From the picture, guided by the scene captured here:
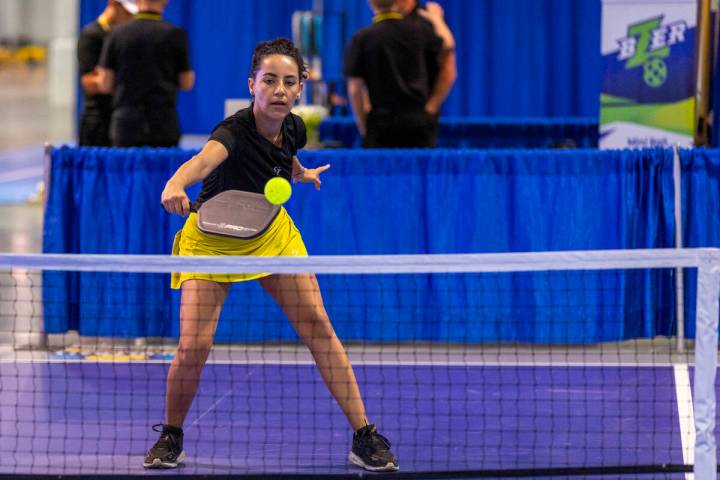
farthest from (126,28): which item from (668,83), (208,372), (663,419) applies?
(663,419)

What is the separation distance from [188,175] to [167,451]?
49.7 inches

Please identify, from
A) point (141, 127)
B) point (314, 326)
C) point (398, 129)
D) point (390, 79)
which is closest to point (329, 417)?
point (314, 326)

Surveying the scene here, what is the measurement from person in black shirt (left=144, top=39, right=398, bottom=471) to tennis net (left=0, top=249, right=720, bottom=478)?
18 mm

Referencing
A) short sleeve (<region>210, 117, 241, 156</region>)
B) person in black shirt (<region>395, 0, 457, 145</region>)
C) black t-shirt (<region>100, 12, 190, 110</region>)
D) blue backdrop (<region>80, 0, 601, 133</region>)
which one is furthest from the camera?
blue backdrop (<region>80, 0, 601, 133</region>)

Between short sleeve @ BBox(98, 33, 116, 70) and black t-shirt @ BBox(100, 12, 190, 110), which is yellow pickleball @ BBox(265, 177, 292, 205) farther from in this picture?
short sleeve @ BBox(98, 33, 116, 70)

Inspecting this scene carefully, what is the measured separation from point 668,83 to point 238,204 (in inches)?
169

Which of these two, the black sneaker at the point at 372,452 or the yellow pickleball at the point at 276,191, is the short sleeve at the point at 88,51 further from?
the black sneaker at the point at 372,452

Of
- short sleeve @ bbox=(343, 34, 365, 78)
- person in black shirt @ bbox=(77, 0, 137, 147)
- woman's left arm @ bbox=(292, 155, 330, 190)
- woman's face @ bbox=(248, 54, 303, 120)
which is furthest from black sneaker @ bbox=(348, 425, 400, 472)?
person in black shirt @ bbox=(77, 0, 137, 147)

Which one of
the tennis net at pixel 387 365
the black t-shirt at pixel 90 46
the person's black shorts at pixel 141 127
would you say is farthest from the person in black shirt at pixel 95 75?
the tennis net at pixel 387 365

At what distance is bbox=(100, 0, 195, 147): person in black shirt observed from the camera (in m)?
7.89

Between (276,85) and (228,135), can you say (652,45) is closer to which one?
(276,85)

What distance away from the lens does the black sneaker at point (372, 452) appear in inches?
198

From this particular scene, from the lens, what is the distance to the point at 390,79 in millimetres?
7953

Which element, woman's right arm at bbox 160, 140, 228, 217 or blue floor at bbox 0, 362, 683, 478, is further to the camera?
blue floor at bbox 0, 362, 683, 478
